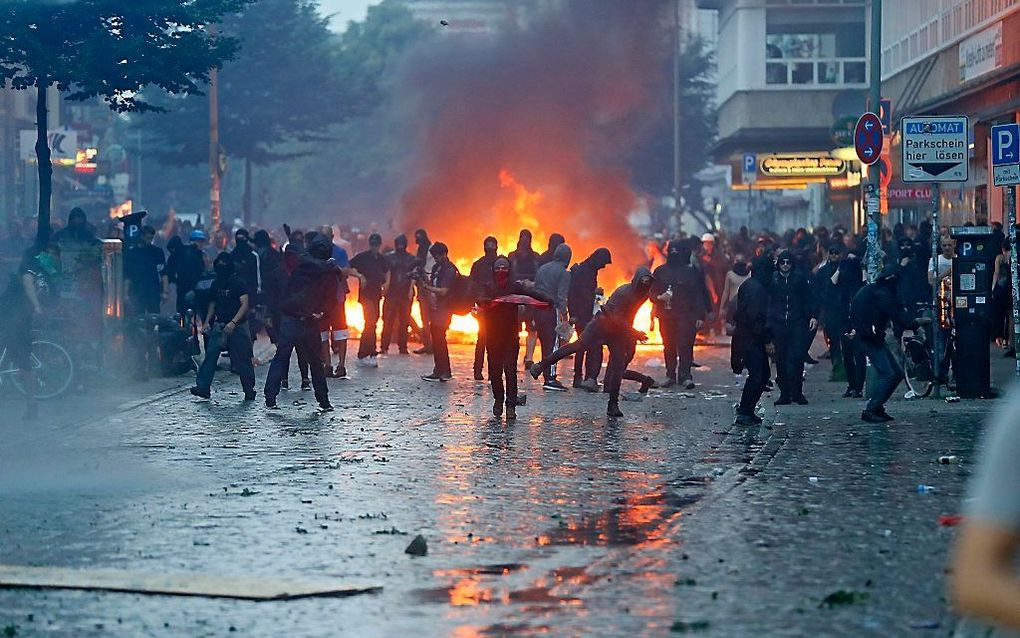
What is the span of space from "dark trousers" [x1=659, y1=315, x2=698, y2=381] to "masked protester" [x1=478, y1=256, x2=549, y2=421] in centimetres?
397

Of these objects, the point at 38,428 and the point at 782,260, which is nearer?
the point at 38,428

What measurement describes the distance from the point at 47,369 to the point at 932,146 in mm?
9283

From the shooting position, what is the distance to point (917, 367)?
19016 millimetres

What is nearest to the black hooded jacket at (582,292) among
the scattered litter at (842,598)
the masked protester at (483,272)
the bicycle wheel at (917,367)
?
the masked protester at (483,272)

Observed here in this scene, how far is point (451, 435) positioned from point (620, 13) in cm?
3314

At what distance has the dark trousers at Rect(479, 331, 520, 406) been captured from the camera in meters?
16.2

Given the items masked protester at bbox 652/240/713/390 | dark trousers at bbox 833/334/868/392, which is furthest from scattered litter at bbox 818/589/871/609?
masked protester at bbox 652/240/713/390

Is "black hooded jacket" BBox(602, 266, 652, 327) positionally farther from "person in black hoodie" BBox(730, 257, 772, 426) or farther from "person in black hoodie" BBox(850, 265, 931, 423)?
"person in black hoodie" BBox(850, 265, 931, 423)

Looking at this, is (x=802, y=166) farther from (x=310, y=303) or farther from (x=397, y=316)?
(x=310, y=303)

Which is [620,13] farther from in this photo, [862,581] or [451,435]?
[862,581]

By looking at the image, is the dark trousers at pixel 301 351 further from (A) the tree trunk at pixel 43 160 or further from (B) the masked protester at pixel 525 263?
(A) the tree trunk at pixel 43 160

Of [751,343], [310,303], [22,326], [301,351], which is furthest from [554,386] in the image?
[22,326]

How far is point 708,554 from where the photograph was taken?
28.7ft

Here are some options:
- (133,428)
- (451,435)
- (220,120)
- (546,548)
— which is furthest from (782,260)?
(220,120)
